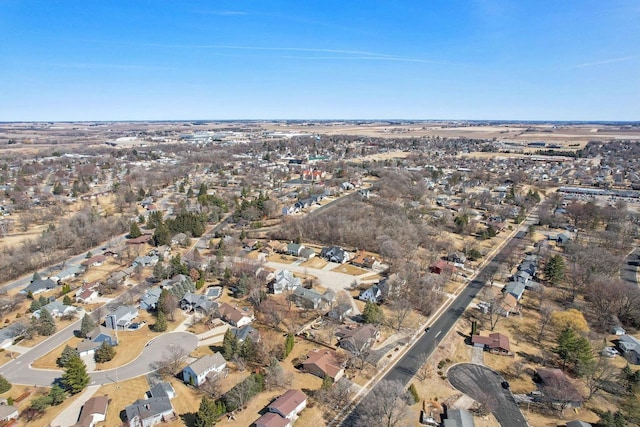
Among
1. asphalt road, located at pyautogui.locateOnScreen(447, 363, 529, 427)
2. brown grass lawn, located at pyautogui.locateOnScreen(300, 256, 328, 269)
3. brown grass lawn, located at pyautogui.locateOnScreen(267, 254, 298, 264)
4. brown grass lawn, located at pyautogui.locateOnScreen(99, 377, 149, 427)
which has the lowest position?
asphalt road, located at pyautogui.locateOnScreen(447, 363, 529, 427)

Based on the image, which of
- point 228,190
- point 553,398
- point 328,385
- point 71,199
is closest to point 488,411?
point 553,398

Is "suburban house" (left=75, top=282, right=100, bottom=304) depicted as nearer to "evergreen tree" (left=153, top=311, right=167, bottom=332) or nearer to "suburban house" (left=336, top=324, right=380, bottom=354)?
"evergreen tree" (left=153, top=311, right=167, bottom=332)

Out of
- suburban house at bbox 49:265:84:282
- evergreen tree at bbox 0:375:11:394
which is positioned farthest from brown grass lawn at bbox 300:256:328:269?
evergreen tree at bbox 0:375:11:394

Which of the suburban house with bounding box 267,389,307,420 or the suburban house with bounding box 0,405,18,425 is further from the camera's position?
the suburban house with bounding box 0,405,18,425

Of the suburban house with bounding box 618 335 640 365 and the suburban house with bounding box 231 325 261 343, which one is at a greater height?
the suburban house with bounding box 231 325 261 343

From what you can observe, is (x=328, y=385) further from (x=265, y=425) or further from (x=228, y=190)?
(x=228, y=190)

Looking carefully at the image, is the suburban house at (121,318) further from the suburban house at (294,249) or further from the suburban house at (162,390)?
the suburban house at (294,249)

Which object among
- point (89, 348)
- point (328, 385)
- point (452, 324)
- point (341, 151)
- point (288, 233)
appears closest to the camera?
point (328, 385)

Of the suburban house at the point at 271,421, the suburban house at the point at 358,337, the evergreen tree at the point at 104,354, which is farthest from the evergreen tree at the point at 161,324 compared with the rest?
the suburban house at the point at 358,337
